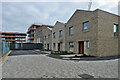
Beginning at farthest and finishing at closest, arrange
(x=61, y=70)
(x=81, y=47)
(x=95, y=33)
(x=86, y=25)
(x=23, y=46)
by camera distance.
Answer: (x=23, y=46) < (x=81, y=47) < (x=86, y=25) < (x=95, y=33) < (x=61, y=70)

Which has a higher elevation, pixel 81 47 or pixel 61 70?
pixel 81 47

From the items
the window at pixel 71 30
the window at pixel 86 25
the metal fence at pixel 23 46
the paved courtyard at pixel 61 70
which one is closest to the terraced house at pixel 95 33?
the window at pixel 86 25

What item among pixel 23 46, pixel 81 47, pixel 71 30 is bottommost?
pixel 23 46

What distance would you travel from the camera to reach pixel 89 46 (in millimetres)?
12633

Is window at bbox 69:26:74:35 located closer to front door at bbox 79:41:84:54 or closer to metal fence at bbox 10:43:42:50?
front door at bbox 79:41:84:54

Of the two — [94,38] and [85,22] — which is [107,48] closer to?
[94,38]

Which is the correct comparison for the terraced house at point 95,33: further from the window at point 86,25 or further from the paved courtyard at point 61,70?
the paved courtyard at point 61,70

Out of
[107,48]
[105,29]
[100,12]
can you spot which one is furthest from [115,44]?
[100,12]

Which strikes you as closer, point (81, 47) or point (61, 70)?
point (61, 70)

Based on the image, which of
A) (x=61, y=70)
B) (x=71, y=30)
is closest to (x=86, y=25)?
(x=71, y=30)

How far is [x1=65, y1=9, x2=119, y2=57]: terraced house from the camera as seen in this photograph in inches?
462

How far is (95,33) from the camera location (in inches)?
468

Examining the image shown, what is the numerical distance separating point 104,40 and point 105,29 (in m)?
1.70

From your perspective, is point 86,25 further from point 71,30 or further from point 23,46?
point 23,46
